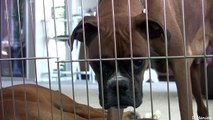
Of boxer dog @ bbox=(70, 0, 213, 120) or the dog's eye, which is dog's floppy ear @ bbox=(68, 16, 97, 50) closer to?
boxer dog @ bbox=(70, 0, 213, 120)

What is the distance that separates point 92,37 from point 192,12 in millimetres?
531

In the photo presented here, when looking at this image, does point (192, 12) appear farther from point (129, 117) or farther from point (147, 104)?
point (147, 104)

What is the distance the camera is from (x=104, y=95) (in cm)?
108

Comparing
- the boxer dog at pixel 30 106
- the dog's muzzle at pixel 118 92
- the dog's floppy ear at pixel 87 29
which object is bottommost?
the boxer dog at pixel 30 106

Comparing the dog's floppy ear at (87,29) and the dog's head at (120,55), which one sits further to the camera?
the dog's floppy ear at (87,29)

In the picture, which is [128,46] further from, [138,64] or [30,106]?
[30,106]

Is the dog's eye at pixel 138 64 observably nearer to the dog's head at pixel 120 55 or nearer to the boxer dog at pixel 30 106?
the dog's head at pixel 120 55

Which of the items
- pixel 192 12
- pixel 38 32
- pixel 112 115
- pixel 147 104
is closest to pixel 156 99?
pixel 147 104

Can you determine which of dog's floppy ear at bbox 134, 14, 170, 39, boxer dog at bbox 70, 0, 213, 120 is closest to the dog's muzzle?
boxer dog at bbox 70, 0, 213, 120

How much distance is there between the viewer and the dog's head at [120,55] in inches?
41.1

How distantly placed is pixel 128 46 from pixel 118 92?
16cm

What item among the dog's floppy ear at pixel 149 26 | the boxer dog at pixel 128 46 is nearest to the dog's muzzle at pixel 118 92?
the boxer dog at pixel 128 46

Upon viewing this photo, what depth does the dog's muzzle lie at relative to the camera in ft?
3.40

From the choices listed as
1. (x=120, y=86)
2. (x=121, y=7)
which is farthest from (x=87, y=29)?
(x=120, y=86)
